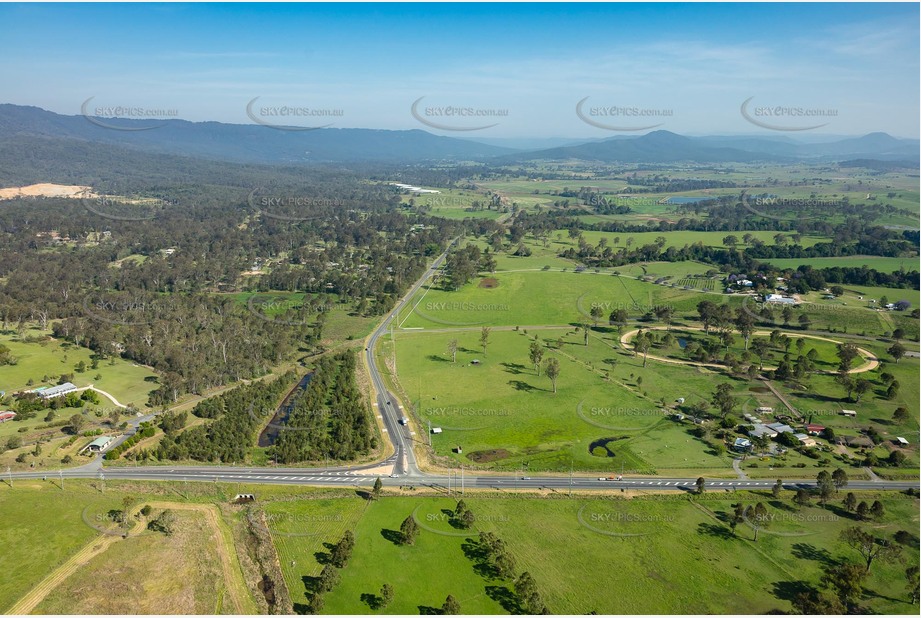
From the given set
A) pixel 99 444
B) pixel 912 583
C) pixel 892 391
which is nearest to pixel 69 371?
pixel 99 444

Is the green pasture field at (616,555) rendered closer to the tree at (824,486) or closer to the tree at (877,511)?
the tree at (877,511)

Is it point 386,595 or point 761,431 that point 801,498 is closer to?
point 761,431

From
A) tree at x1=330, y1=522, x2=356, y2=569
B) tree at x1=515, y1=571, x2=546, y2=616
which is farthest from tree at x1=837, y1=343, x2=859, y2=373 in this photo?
tree at x1=330, y1=522, x2=356, y2=569

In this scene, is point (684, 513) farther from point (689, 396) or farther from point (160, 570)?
point (160, 570)

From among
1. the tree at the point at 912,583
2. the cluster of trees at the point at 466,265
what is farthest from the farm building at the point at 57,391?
the tree at the point at 912,583

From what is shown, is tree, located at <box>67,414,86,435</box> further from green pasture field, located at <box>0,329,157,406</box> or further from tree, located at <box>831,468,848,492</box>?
tree, located at <box>831,468,848,492</box>

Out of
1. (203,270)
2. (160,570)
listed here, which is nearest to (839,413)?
(160,570)
